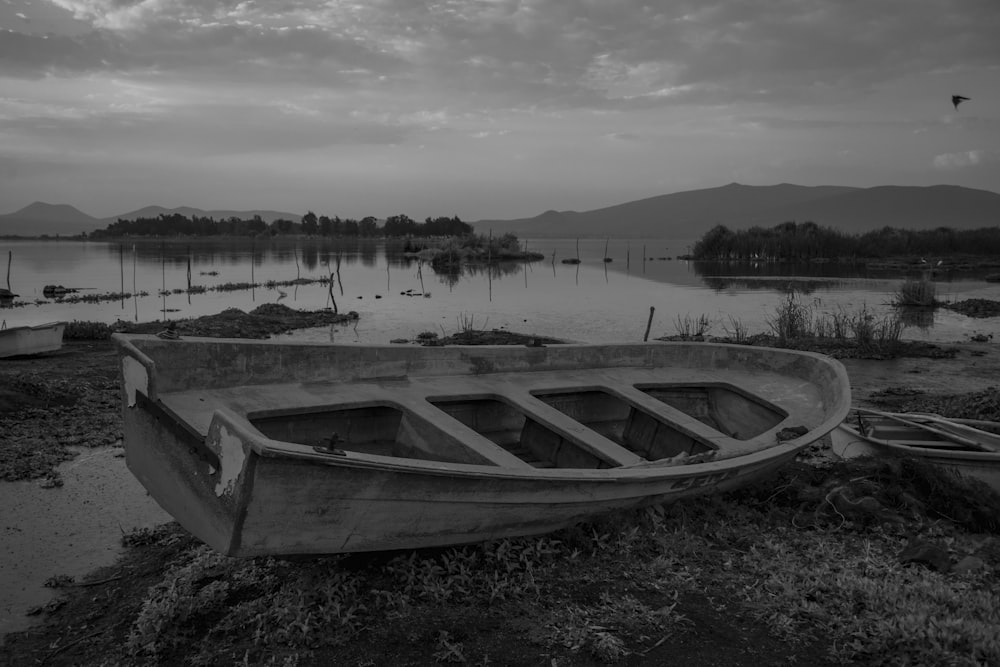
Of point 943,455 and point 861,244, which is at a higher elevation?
point 861,244

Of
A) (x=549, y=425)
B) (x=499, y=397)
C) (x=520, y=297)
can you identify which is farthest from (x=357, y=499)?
(x=520, y=297)

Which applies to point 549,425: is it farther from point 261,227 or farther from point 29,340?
point 261,227

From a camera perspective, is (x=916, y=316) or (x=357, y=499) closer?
(x=357, y=499)

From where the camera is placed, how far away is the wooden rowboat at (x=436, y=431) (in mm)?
3590

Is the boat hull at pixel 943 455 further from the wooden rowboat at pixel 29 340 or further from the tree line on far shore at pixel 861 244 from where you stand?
the tree line on far shore at pixel 861 244

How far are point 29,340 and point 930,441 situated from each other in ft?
44.6

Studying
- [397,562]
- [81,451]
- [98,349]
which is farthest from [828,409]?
[98,349]

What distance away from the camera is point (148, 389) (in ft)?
14.7

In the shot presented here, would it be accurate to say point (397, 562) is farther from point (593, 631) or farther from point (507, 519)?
point (593, 631)

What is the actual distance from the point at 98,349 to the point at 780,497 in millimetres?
12891

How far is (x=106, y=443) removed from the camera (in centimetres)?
774

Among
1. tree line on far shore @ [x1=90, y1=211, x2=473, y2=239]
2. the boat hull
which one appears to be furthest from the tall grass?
tree line on far shore @ [x1=90, y1=211, x2=473, y2=239]

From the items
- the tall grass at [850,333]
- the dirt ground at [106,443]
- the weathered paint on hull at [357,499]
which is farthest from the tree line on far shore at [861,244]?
the weathered paint on hull at [357,499]

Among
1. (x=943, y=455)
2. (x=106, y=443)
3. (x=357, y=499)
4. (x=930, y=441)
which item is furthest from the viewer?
(x=106, y=443)
